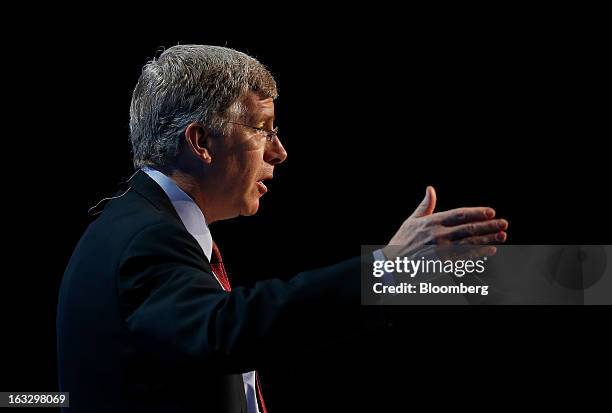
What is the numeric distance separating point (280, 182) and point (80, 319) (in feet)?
5.28

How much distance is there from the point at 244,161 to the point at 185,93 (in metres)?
0.21

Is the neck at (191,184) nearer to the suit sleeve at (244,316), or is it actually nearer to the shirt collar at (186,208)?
the shirt collar at (186,208)

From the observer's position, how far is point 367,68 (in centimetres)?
301

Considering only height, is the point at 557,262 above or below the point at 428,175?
below

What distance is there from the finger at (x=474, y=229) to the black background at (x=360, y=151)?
1661mm

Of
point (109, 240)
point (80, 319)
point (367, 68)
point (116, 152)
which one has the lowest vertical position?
point (80, 319)

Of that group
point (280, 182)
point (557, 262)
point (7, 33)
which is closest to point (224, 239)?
point (280, 182)

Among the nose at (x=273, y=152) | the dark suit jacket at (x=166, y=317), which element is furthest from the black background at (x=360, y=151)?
the dark suit jacket at (x=166, y=317)

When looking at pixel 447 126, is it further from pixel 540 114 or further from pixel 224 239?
pixel 224 239

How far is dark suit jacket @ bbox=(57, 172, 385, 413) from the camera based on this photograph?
1240mm

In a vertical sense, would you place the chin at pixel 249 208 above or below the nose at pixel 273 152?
below

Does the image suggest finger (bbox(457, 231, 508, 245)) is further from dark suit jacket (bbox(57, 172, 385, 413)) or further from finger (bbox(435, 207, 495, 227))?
dark suit jacket (bbox(57, 172, 385, 413))

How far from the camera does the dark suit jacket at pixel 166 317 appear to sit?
4.07ft

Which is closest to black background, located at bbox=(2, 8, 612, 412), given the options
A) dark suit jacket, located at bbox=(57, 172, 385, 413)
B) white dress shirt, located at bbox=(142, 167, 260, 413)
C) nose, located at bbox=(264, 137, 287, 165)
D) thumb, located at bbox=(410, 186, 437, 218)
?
Result: nose, located at bbox=(264, 137, 287, 165)
